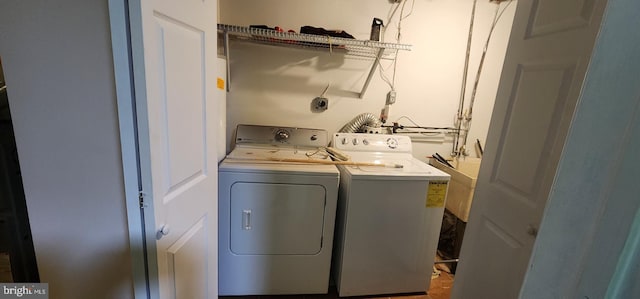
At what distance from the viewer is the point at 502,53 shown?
242cm

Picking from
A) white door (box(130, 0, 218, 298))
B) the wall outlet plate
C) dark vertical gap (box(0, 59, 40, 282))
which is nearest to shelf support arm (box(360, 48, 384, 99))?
the wall outlet plate

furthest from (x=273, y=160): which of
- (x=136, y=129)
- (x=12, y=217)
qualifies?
(x=12, y=217)

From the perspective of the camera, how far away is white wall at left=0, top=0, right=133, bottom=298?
0.67 m

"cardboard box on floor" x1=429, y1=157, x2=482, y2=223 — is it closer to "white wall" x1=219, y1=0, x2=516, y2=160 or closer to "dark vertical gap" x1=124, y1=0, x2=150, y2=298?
"white wall" x1=219, y1=0, x2=516, y2=160

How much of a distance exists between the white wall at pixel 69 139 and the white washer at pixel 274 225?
2.39 ft

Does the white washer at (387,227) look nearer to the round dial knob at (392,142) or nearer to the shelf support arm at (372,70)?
the round dial knob at (392,142)

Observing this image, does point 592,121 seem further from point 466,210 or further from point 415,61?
point 415,61

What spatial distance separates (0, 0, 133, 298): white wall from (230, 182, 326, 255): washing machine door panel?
0.75 m

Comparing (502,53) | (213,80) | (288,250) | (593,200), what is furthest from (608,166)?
(502,53)

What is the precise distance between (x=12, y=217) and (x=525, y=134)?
195cm

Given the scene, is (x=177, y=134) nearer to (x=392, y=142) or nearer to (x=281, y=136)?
(x=281, y=136)

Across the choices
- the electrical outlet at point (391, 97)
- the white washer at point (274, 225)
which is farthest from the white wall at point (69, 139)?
the electrical outlet at point (391, 97)

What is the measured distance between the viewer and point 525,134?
0.95m

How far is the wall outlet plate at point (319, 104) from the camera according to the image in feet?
7.32
